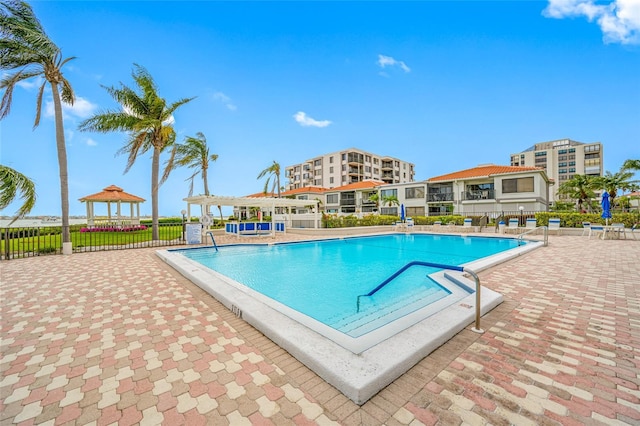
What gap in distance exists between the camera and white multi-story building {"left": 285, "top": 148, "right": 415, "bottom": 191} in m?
54.4

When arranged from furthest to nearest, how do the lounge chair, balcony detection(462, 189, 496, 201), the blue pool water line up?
balcony detection(462, 189, 496, 201)
the lounge chair
the blue pool water

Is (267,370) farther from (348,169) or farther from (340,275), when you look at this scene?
(348,169)

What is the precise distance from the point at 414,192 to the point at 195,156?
27318 mm

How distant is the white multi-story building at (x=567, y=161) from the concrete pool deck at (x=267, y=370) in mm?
86546

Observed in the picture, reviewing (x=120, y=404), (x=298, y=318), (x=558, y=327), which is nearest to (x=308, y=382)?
(x=298, y=318)

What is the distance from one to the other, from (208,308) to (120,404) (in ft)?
7.55

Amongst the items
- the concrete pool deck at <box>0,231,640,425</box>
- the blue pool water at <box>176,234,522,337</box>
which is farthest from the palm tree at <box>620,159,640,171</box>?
the concrete pool deck at <box>0,231,640,425</box>

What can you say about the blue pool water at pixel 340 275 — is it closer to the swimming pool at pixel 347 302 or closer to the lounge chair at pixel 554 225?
the swimming pool at pixel 347 302

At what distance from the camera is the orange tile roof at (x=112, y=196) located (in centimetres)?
2191

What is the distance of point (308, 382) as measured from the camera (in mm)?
2471

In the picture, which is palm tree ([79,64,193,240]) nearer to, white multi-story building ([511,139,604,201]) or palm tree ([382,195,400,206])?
palm tree ([382,195,400,206])

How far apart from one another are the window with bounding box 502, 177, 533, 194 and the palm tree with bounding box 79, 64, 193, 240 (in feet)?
101

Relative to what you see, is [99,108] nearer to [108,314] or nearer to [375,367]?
[108,314]

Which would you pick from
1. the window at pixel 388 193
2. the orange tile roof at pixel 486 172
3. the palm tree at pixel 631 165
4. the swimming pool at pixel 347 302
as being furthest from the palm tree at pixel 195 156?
the palm tree at pixel 631 165
